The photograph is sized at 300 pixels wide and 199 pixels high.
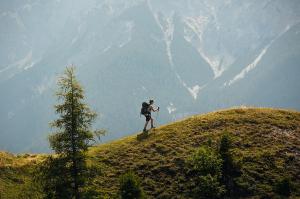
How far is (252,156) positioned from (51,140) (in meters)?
17.7

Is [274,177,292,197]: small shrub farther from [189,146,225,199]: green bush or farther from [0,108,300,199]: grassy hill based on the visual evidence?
[189,146,225,199]: green bush

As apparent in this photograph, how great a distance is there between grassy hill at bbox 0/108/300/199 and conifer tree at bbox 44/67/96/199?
5.14ft

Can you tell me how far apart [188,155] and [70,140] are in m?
12.5

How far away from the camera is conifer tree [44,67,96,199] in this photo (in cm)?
3084

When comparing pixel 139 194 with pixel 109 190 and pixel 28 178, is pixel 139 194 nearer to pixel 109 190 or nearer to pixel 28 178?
pixel 109 190

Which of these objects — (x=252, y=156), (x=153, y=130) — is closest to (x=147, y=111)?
(x=153, y=130)

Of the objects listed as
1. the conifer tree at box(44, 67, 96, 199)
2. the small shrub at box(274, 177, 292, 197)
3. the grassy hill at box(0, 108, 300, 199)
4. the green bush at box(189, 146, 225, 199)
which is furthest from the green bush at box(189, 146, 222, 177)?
the conifer tree at box(44, 67, 96, 199)

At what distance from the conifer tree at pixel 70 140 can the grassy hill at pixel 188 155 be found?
1565mm

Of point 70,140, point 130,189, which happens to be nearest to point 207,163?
point 130,189

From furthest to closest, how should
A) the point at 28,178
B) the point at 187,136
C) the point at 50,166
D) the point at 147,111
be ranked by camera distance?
the point at 147,111
the point at 187,136
the point at 28,178
the point at 50,166

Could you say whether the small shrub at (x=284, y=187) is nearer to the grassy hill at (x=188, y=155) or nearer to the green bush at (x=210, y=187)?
the grassy hill at (x=188, y=155)

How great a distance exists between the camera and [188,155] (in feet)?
132

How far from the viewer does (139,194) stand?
31750 millimetres

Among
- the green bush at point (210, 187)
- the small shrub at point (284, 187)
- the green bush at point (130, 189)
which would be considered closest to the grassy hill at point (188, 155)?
the small shrub at point (284, 187)
